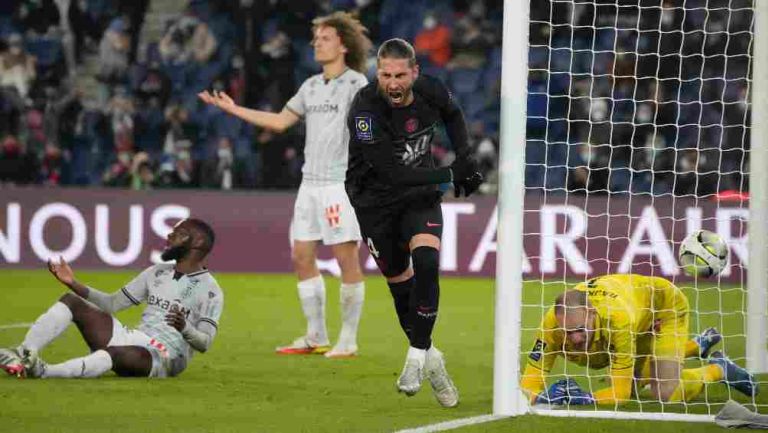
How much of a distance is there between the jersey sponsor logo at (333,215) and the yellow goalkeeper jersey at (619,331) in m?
2.73

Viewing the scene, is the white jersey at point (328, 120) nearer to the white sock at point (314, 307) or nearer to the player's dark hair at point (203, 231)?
the white sock at point (314, 307)

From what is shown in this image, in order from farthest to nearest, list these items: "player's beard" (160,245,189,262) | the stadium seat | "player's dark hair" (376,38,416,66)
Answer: the stadium seat → "player's beard" (160,245,189,262) → "player's dark hair" (376,38,416,66)

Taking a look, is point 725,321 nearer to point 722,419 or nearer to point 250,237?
point 722,419

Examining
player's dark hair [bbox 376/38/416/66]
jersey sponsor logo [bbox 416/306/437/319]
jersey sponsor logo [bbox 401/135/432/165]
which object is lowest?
jersey sponsor logo [bbox 416/306/437/319]

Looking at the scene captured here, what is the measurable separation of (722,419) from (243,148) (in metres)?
12.1

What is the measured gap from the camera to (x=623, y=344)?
687 cm

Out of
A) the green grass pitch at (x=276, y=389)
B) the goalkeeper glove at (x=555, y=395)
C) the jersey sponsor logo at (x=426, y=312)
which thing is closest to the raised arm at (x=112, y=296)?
the green grass pitch at (x=276, y=389)

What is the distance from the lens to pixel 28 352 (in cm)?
751

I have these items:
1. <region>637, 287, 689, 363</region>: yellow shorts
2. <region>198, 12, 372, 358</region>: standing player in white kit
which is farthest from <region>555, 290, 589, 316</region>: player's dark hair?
<region>198, 12, 372, 358</region>: standing player in white kit

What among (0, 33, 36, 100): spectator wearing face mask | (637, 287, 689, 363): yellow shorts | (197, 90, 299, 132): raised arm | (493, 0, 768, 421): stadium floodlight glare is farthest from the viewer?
(0, 33, 36, 100): spectator wearing face mask

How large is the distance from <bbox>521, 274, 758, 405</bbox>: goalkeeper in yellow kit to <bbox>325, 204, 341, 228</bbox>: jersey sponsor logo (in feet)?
8.86

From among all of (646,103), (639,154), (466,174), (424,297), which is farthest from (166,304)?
(646,103)

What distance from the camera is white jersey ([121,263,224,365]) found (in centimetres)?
786

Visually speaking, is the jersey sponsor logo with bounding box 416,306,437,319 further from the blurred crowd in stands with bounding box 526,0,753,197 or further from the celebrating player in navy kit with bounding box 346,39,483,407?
the blurred crowd in stands with bounding box 526,0,753,197
